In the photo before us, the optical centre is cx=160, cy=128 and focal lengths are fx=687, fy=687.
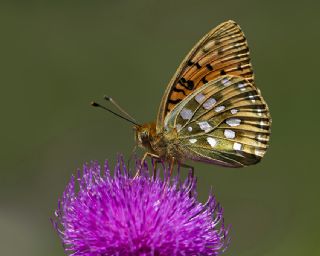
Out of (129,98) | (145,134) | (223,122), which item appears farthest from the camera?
(129,98)

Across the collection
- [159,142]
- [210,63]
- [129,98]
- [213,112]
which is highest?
[129,98]

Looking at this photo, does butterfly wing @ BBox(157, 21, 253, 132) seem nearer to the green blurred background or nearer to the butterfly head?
the butterfly head

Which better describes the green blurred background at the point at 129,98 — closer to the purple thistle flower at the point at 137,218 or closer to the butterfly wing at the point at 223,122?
the butterfly wing at the point at 223,122

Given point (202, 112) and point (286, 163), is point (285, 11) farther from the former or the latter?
point (202, 112)

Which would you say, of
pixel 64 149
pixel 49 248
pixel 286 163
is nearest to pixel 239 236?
pixel 286 163

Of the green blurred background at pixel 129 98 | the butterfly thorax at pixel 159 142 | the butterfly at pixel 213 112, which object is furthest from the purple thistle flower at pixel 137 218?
the green blurred background at pixel 129 98

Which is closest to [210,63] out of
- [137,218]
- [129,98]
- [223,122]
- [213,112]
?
[213,112]

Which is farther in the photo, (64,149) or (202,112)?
(64,149)

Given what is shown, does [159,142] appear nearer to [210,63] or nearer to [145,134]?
[145,134]
